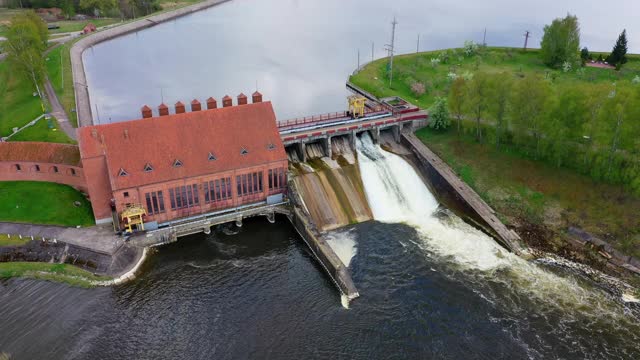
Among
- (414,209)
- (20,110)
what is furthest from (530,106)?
(20,110)

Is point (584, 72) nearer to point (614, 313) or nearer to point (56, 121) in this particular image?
point (614, 313)

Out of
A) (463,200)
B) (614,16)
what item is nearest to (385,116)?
(463,200)

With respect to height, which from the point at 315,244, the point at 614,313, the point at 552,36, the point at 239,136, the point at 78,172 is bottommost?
the point at 614,313

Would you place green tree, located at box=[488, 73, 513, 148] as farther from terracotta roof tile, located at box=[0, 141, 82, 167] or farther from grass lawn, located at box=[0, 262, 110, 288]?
terracotta roof tile, located at box=[0, 141, 82, 167]

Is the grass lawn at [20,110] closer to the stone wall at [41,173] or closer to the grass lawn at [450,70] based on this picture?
the stone wall at [41,173]

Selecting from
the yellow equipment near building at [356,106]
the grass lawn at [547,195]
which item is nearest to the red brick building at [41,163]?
the yellow equipment near building at [356,106]

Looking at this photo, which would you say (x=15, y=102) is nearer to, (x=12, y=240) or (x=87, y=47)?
(x=12, y=240)

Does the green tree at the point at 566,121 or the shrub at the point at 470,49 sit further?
the shrub at the point at 470,49
